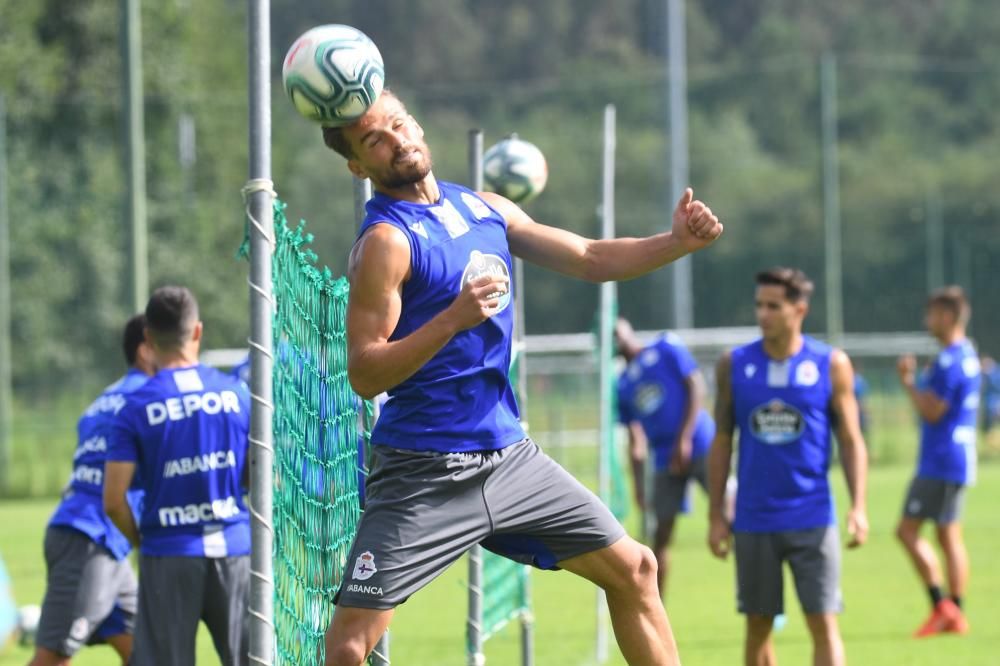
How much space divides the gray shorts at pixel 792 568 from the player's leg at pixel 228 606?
231cm

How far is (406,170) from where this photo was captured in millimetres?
4605

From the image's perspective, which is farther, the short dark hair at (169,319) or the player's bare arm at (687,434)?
the player's bare arm at (687,434)

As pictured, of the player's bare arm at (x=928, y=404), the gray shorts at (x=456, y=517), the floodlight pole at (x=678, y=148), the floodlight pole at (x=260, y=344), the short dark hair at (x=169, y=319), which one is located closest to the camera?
the floodlight pole at (x=260, y=344)

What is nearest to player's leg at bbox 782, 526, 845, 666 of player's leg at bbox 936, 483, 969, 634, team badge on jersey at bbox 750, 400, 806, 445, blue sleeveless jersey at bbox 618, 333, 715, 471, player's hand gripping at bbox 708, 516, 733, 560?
player's hand gripping at bbox 708, 516, 733, 560

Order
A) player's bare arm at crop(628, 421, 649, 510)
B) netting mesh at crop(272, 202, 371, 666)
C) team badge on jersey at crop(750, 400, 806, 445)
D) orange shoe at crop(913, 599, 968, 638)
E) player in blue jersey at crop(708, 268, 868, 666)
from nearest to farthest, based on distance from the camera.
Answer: netting mesh at crop(272, 202, 371, 666) → player in blue jersey at crop(708, 268, 868, 666) → team badge on jersey at crop(750, 400, 806, 445) → orange shoe at crop(913, 599, 968, 638) → player's bare arm at crop(628, 421, 649, 510)

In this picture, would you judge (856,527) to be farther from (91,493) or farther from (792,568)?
(91,493)

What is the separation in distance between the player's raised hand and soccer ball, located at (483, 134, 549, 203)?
2781mm

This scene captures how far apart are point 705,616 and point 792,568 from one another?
388 cm

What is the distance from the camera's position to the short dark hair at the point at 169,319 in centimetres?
612

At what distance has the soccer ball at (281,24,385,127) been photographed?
442cm

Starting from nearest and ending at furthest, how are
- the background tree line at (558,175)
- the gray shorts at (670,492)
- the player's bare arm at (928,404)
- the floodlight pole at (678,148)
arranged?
1. the player's bare arm at (928,404)
2. the gray shorts at (670,492)
3. the background tree line at (558,175)
4. the floodlight pole at (678,148)

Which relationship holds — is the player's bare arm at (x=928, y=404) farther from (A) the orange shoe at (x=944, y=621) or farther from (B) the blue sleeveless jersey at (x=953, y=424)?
(A) the orange shoe at (x=944, y=621)

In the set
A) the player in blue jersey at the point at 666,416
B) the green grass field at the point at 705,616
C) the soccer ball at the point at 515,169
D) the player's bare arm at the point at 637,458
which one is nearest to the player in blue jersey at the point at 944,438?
the green grass field at the point at 705,616

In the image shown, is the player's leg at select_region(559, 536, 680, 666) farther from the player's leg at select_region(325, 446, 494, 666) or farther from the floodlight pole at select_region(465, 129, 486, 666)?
the floodlight pole at select_region(465, 129, 486, 666)
